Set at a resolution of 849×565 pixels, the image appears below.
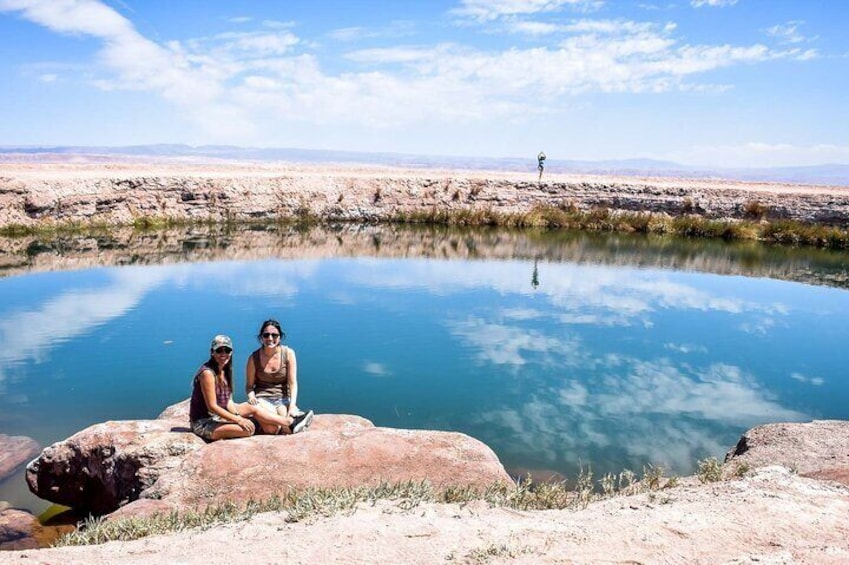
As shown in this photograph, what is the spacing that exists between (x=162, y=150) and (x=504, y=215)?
178802mm

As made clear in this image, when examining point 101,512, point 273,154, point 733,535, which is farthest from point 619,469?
point 273,154

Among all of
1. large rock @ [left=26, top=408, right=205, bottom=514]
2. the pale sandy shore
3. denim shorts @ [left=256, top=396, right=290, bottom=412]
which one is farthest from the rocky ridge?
the pale sandy shore

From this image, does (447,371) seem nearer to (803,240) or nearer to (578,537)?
(578,537)

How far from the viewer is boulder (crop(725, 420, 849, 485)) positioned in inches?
262

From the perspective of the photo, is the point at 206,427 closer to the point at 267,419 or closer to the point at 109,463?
the point at 267,419

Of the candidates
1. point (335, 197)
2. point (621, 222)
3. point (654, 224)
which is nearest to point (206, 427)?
point (335, 197)

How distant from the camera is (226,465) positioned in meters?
5.82

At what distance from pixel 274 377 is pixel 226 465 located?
155 centimetres

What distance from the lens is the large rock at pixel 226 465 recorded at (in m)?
5.59

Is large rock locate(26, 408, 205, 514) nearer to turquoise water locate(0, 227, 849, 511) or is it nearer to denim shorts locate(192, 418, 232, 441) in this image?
denim shorts locate(192, 418, 232, 441)

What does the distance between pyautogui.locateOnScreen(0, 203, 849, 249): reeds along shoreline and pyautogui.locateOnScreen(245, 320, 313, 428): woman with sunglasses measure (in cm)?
2148

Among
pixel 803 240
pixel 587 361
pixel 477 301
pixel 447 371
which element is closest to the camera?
pixel 447 371

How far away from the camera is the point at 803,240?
91.2 feet

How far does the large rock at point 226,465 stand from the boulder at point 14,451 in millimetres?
1147
